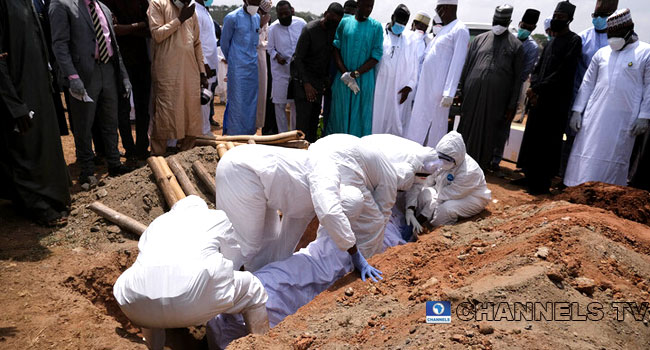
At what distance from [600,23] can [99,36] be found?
5.63 meters

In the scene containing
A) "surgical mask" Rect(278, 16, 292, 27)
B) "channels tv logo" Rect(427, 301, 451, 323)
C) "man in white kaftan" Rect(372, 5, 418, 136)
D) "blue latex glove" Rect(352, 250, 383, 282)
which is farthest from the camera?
"surgical mask" Rect(278, 16, 292, 27)

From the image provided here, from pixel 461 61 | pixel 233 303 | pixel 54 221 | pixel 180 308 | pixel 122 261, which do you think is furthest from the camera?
pixel 461 61

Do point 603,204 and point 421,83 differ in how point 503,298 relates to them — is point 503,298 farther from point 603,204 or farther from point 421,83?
point 421,83

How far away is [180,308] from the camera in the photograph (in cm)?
202

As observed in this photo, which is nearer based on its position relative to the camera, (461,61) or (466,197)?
(466,197)

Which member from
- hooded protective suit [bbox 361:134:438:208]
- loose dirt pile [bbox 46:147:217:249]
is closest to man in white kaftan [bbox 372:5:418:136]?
hooded protective suit [bbox 361:134:438:208]

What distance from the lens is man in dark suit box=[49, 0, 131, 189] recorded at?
4.02 m

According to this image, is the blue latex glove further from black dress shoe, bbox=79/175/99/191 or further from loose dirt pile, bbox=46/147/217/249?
black dress shoe, bbox=79/175/99/191

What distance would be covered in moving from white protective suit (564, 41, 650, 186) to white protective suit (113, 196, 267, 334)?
4.47 m

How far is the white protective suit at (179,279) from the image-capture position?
2.01 meters

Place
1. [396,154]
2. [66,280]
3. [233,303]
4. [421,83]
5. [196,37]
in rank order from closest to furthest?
[233,303], [66,280], [396,154], [196,37], [421,83]

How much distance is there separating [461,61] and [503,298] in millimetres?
4136

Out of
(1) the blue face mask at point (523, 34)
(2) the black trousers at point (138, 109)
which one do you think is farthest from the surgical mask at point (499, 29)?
(2) the black trousers at point (138, 109)

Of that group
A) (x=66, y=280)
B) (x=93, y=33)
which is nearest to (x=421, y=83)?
(x=93, y=33)
